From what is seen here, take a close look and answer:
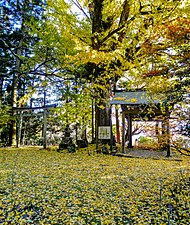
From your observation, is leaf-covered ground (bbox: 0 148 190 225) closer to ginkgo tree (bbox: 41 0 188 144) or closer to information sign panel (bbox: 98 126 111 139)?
ginkgo tree (bbox: 41 0 188 144)

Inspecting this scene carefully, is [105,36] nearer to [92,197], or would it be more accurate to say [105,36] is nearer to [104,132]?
[104,132]

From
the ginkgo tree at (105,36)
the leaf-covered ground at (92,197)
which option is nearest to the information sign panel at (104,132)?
the ginkgo tree at (105,36)

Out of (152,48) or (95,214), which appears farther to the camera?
(152,48)

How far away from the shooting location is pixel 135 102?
20.9 feet

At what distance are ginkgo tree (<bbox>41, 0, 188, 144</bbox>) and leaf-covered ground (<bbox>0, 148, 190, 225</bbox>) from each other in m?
2.80

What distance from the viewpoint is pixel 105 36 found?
590 cm

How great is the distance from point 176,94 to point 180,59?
0.71m

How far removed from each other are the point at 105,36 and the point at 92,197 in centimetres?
459

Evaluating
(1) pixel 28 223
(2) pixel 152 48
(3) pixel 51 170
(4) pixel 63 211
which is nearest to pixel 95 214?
(4) pixel 63 211

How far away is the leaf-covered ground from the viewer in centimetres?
211

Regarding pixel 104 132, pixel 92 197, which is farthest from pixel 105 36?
pixel 92 197

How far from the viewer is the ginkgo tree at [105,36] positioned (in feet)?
17.6

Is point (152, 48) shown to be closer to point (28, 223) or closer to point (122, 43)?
point (122, 43)

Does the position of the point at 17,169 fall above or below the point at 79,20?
below
